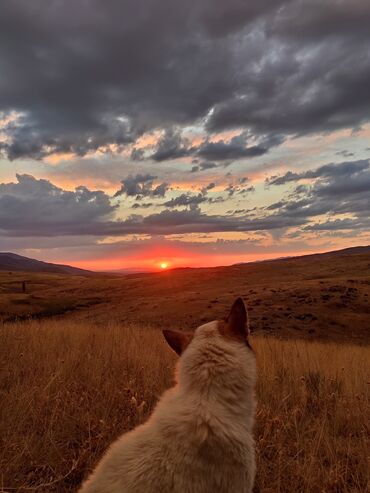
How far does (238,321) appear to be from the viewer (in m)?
2.94

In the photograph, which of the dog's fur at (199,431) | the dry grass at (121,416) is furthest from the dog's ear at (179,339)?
the dry grass at (121,416)

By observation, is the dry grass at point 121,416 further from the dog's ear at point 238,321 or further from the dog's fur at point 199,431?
the dog's ear at point 238,321

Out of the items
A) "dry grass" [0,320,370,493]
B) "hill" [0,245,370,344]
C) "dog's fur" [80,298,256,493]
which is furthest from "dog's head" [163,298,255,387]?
"hill" [0,245,370,344]

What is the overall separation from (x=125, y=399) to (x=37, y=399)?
1.13 metres

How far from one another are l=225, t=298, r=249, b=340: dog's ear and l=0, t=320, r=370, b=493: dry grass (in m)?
1.97

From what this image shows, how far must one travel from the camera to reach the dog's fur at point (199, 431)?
247 centimetres

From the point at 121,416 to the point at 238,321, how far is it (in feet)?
10.7

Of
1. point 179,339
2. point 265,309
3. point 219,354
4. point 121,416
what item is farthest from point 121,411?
point 265,309

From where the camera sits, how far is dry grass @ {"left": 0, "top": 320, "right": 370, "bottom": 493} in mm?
4363

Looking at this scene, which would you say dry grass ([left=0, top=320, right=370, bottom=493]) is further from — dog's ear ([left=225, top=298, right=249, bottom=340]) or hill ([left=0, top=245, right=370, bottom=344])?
hill ([left=0, top=245, right=370, bottom=344])

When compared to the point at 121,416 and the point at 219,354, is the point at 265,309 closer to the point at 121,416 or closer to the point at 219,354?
the point at 121,416

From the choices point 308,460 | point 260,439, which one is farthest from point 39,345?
point 308,460

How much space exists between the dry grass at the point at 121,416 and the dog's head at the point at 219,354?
5.54 ft

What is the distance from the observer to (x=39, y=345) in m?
9.06
